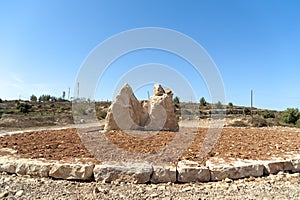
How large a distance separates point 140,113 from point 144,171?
474 centimetres

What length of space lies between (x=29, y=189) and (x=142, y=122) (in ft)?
16.9

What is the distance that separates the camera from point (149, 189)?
11.7 feet

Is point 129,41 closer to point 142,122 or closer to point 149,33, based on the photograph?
point 149,33

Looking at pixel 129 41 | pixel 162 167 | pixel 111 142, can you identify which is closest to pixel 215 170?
pixel 162 167

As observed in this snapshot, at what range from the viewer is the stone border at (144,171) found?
12.5 ft

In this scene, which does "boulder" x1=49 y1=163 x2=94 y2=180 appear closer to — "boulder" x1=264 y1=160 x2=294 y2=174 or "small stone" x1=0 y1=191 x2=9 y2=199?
"small stone" x1=0 y1=191 x2=9 y2=199

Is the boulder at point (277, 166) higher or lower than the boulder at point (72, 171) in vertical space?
higher

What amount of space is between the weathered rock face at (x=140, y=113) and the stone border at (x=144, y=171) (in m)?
3.66

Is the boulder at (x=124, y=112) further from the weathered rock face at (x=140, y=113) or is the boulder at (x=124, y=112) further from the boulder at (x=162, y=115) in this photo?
the boulder at (x=162, y=115)

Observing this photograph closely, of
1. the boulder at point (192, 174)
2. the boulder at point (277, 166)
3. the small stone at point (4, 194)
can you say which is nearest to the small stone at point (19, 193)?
the small stone at point (4, 194)

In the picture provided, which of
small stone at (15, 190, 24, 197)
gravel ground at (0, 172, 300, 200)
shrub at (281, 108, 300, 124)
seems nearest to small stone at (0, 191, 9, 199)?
gravel ground at (0, 172, 300, 200)

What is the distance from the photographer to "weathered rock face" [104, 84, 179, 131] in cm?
771

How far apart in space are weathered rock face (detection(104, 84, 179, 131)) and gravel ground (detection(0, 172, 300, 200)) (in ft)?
12.8

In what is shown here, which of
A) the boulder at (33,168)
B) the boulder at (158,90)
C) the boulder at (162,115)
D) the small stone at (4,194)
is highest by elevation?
the boulder at (158,90)
